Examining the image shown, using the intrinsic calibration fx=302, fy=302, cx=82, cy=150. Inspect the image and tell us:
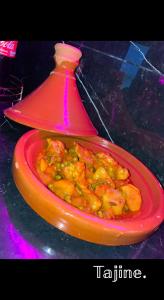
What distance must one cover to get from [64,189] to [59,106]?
1.11ft

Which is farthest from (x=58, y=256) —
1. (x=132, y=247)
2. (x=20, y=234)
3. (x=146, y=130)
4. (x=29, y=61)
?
(x=29, y=61)

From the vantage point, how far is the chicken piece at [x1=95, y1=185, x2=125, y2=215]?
1.07 m

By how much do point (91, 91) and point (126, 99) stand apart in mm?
227

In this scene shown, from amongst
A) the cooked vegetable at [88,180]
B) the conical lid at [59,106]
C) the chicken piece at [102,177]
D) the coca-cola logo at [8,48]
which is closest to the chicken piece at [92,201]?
the cooked vegetable at [88,180]

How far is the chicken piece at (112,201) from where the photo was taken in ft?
3.50

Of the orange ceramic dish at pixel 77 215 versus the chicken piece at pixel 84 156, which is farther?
the chicken piece at pixel 84 156

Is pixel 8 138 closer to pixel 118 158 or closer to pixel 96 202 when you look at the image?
pixel 118 158

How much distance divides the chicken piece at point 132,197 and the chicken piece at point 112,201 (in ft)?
0.13

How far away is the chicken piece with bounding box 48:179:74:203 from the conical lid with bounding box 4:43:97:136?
0.19m

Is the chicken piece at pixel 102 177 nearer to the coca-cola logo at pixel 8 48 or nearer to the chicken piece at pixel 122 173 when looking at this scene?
the chicken piece at pixel 122 173

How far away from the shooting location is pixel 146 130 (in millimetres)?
1471

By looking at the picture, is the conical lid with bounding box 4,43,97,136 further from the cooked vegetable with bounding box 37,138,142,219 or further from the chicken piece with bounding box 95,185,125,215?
the chicken piece with bounding box 95,185,125,215

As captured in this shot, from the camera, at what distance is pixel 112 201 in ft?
3.49

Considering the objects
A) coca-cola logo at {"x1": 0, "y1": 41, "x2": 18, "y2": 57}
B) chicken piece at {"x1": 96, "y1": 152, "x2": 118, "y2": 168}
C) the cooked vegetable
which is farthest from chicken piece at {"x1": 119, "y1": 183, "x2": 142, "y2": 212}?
coca-cola logo at {"x1": 0, "y1": 41, "x2": 18, "y2": 57}
